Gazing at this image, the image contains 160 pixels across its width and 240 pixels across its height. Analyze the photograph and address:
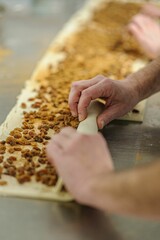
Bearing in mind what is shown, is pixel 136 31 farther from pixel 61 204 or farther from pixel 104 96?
pixel 61 204

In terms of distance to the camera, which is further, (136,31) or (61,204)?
(136,31)

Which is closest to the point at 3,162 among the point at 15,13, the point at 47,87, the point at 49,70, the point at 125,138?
the point at 125,138

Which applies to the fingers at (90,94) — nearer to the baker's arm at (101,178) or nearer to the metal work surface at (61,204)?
the metal work surface at (61,204)

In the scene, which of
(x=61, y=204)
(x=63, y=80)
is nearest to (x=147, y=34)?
(x=63, y=80)

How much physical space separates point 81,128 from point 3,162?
0.22 meters

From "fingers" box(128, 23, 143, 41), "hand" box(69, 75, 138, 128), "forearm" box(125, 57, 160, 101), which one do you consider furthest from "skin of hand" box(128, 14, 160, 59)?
"hand" box(69, 75, 138, 128)

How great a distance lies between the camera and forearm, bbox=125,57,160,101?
4.39ft

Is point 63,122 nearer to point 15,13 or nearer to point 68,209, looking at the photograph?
point 68,209

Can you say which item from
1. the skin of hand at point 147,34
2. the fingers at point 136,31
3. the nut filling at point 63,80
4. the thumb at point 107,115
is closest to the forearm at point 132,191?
the nut filling at point 63,80

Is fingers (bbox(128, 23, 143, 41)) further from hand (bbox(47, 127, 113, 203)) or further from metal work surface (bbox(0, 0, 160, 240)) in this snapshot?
hand (bbox(47, 127, 113, 203))

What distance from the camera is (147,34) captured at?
78.9 inches

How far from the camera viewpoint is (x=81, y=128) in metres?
1.17

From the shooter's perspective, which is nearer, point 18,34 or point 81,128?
point 81,128

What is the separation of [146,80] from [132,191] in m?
0.64
